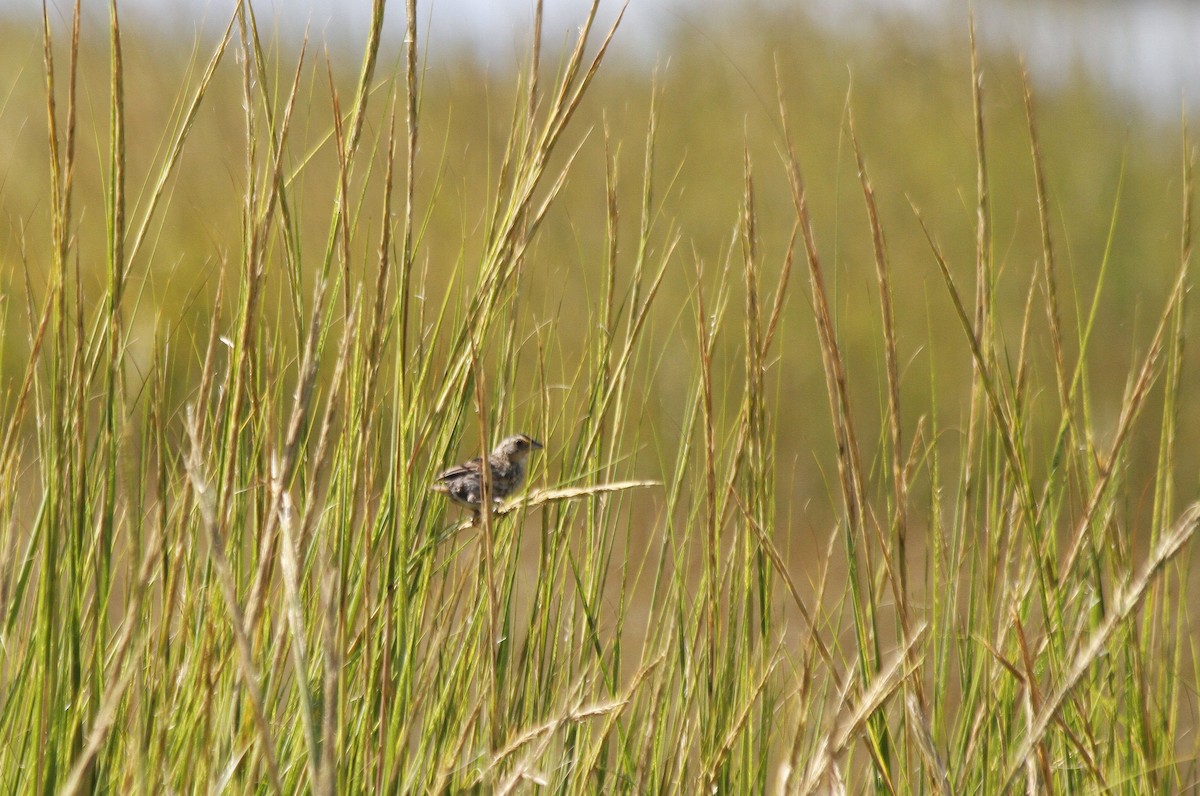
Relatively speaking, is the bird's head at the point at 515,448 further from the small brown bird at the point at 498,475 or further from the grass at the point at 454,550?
the grass at the point at 454,550

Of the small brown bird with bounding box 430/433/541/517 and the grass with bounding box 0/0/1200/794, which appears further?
the small brown bird with bounding box 430/433/541/517

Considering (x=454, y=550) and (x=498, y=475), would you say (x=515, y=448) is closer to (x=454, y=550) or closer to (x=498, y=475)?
(x=498, y=475)

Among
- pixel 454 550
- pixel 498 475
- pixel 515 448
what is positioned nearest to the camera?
pixel 454 550

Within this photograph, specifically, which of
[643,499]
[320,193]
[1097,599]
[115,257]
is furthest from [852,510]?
[320,193]

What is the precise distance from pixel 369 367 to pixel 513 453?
1.31 m

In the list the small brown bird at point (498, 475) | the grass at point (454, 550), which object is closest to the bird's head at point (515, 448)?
the small brown bird at point (498, 475)

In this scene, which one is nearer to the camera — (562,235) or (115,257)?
(115,257)

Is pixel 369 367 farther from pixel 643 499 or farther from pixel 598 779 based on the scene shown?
pixel 643 499

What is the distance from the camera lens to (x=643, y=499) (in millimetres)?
5309

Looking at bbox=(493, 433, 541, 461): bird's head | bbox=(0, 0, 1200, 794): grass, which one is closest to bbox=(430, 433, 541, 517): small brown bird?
bbox=(493, 433, 541, 461): bird's head

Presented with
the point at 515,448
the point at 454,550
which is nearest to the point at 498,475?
the point at 515,448

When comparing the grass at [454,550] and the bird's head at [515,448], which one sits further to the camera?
the bird's head at [515,448]

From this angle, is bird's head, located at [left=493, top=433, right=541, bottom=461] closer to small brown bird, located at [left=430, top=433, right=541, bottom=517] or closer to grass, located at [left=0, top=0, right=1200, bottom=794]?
small brown bird, located at [left=430, top=433, right=541, bottom=517]

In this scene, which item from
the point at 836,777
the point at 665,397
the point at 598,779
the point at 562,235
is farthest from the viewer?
the point at 562,235
